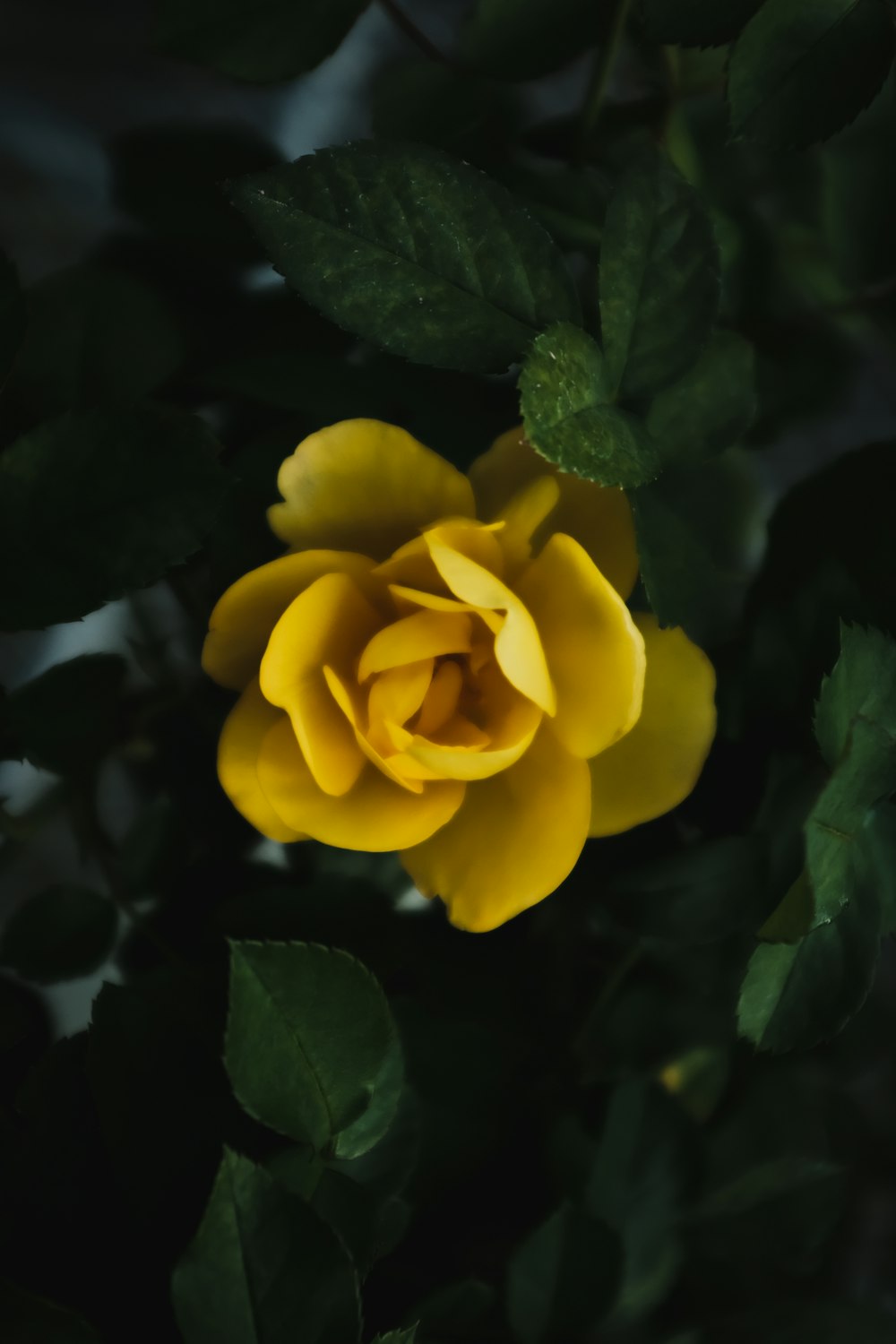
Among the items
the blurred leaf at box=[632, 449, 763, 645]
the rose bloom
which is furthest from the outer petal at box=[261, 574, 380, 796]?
the blurred leaf at box=[632, 449, 763, 645]

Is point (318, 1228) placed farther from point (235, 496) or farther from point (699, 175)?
point (699, 175)

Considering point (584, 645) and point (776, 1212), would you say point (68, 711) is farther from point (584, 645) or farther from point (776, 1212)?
point (776, 1212)

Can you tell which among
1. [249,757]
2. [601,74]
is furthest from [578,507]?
[601,74]

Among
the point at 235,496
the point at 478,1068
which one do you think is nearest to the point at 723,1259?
the point at 478,1068

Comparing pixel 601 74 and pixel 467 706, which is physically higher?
pixel 601 74

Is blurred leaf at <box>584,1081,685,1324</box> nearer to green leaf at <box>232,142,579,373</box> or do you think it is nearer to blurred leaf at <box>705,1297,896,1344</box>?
blurred leaf at <box>705,1297,896,1344</box>

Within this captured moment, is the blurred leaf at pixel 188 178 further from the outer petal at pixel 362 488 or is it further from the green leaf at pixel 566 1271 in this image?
the green leaf at pixel 566 1271

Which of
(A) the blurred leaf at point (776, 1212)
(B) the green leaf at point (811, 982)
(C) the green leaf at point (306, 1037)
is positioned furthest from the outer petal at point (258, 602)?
(A) the blurred leaf at point (776, 1212)
